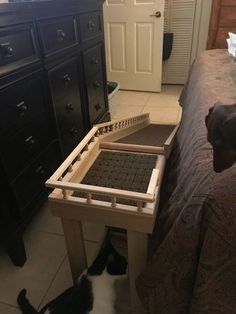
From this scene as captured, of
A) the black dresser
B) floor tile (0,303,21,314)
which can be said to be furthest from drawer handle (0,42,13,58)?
floor tile (0,303,21,314)

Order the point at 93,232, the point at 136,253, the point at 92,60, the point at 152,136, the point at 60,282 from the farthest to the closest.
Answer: the point at 152,136 < the point at 92,60 < the point at 93,232 < the point at 60,282 < the point at 136,253

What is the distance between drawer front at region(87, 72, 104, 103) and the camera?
6.07ft

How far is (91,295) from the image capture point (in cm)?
91

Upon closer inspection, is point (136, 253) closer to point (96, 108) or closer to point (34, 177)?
point (34, 177)

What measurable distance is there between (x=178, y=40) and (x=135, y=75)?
0.65 m

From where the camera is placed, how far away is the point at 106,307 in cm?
90

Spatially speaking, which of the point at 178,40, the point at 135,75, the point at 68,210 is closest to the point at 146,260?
the point at 68,210

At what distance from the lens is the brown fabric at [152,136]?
6.46 ft

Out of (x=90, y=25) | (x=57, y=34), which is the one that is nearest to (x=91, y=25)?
(x=90, y=25)

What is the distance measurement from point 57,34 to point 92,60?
1.80 feet

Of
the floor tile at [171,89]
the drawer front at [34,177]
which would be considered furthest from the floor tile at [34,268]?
the floor tile at [171,89]

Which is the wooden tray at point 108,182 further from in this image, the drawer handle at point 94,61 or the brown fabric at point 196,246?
the drawer handle at point 94,61

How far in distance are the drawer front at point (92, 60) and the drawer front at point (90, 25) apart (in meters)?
0.09

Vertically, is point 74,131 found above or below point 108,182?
below
